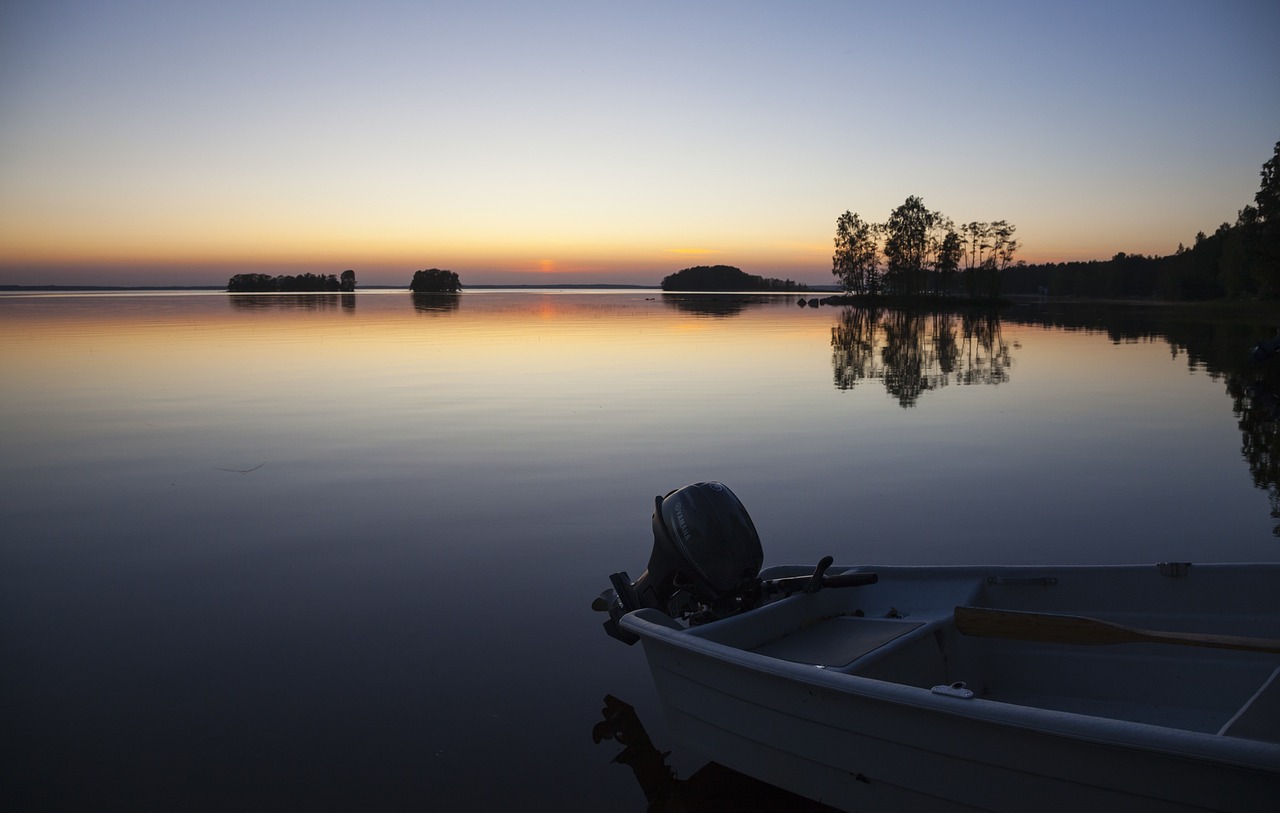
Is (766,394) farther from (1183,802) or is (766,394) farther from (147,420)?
(1183,802)

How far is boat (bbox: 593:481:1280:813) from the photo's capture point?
2.86m

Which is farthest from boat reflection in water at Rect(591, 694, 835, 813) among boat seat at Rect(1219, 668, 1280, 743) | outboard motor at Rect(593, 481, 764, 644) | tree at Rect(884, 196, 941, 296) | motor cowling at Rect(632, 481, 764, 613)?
tree at Rect(884, 196, 941, 296)

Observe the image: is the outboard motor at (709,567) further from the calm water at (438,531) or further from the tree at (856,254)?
the tree at (856,254)

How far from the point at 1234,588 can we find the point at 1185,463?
714 cm

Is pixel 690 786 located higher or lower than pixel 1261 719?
lower

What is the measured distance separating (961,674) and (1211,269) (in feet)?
421

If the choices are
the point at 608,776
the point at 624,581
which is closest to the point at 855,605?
the point at 624,581

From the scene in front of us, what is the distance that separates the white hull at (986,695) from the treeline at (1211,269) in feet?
A: 209

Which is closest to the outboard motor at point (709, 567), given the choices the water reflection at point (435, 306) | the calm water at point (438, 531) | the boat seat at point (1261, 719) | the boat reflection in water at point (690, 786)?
the boat reflection in water at point (690, 786)

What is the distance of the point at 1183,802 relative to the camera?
8.95 feet

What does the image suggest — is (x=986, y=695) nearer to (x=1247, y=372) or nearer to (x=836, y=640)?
(x=836, y=640)

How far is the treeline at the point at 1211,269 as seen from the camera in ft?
189

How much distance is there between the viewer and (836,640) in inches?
174

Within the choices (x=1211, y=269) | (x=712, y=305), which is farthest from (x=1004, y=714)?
Answer: (x=1211, y=269)
